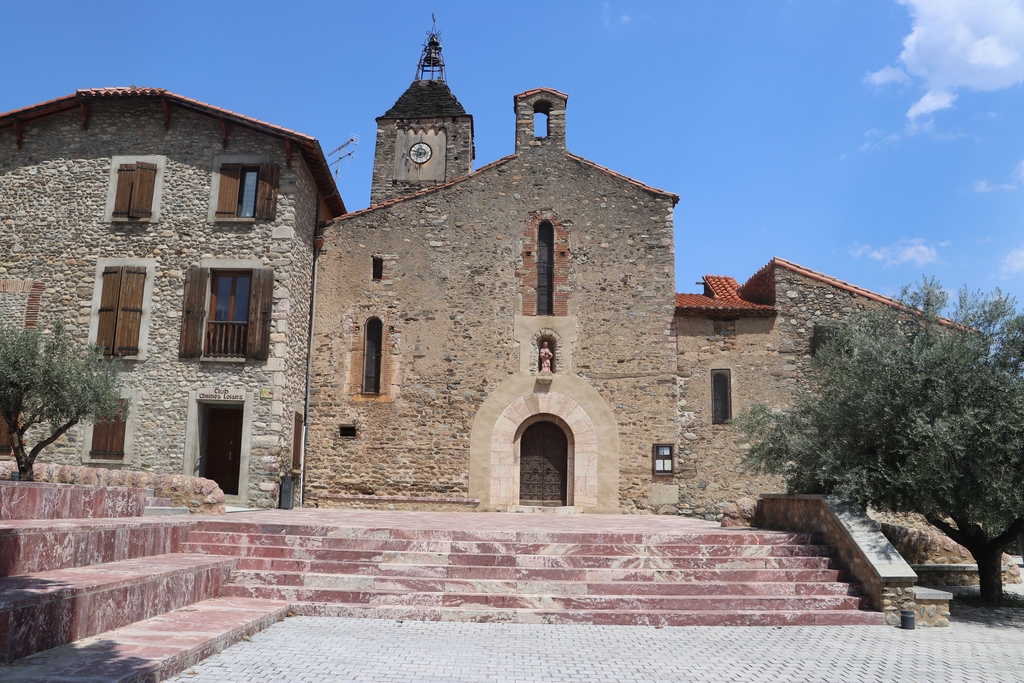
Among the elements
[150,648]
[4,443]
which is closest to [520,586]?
[150,648]

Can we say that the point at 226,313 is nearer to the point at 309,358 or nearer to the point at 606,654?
the point at 309,358

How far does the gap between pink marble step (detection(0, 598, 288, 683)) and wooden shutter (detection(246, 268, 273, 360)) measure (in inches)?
308

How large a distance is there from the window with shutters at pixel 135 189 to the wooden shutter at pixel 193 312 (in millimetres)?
1601

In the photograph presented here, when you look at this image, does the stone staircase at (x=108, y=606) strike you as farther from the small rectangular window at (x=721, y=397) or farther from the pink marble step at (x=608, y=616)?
the small rectangular window at (x=721, y=397)

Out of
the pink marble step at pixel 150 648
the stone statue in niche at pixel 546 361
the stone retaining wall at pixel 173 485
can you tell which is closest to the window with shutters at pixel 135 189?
the stone retaining wall at pixel 173 485

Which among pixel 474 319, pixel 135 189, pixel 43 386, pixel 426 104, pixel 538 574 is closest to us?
pixel 538 574

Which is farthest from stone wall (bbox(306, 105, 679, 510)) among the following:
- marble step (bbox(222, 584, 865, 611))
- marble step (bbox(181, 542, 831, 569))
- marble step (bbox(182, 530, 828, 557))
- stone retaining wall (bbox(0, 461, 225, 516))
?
marble step (bbox(222, 584, 865, 611))

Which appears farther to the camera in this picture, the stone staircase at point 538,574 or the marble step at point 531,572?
the marble step at point 531,572

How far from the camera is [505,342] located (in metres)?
16.4

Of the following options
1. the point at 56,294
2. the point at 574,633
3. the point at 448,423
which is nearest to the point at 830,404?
the point at 574,633

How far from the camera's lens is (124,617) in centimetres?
612

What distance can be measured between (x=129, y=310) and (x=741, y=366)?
12673mm

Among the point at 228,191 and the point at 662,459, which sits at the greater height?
the point at 228,191

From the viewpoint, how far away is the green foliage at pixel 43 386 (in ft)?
35.3
